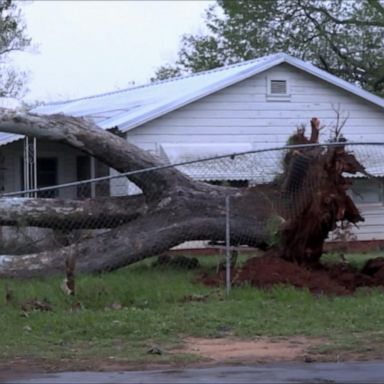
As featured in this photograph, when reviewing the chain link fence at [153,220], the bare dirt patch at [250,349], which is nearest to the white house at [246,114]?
the chain link fence at [153,220]

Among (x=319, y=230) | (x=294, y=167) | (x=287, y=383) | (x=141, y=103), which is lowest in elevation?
(x=287, y=383)

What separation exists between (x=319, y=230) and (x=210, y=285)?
199 cm

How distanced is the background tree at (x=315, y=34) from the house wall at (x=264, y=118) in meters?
12.1

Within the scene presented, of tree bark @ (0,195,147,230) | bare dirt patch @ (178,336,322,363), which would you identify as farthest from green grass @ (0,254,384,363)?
tree bark @ (0,195,147,230)

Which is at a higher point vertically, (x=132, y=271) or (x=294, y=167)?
(x=294, y=167)

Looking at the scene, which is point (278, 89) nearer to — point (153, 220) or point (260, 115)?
point (260, 115)

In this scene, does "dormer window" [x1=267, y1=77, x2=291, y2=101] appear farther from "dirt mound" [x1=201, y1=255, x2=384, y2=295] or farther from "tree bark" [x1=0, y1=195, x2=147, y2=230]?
"dirt mound" [x1=201, y1=255, x2=384, y2=295]

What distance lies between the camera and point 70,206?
15.2 m

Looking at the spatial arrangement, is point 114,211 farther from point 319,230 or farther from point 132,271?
point 319,230

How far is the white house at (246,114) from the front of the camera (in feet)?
69.4

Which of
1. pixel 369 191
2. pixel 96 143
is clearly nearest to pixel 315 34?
pixel 369 191

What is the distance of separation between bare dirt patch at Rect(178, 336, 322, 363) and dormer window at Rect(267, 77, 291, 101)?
40.7 ft

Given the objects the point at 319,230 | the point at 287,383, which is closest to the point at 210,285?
the point at 319,230

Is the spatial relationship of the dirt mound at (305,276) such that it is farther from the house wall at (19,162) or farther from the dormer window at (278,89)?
the house wall at (19,162)
